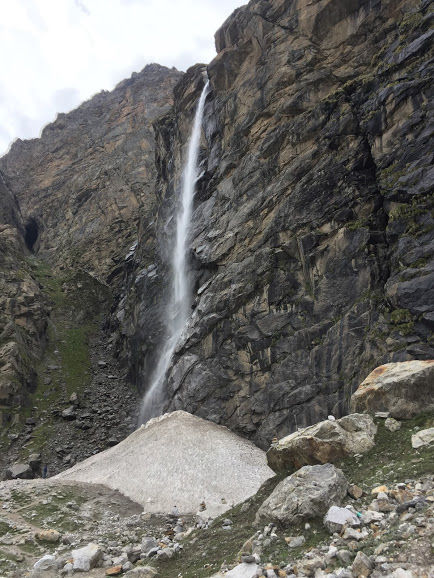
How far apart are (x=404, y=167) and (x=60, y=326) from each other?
61.7 metres

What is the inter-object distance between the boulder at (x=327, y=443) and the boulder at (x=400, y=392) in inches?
41.3

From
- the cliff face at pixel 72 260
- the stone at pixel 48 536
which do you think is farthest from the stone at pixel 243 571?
the cliff face at pixel 72 260

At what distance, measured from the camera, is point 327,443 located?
11734 mm

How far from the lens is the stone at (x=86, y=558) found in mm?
11984

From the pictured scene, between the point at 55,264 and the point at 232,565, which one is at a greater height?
the point at 55,264

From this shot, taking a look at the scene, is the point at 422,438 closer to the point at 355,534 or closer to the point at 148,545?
the point at 355,534

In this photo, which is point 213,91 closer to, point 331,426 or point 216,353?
point 216,353

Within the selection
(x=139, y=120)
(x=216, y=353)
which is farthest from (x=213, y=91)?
(x=139, y=120)

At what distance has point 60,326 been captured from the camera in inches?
2756

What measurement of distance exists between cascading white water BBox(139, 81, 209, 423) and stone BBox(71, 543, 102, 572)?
2837cm

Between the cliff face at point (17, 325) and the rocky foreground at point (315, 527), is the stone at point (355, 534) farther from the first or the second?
the cliff face at point (17, 325)

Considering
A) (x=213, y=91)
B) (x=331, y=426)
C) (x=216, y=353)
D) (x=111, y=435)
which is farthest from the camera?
(x=213, y=91)

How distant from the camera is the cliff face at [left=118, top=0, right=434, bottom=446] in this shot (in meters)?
27.8

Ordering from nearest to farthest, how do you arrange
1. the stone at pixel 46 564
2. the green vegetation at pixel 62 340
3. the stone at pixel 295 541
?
the stone at pixel 295 541
the stone at pixel 46 564
the green vegetation at pixel 62 340
